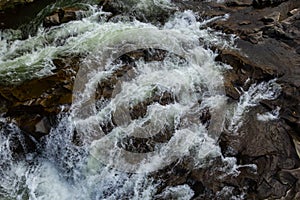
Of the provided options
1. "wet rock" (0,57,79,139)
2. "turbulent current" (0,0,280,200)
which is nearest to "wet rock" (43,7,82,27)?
"turbulent current" (0,0,280,200)

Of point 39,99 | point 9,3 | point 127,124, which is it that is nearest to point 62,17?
point 9,3

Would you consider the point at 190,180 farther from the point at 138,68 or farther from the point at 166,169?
the point at 138,68

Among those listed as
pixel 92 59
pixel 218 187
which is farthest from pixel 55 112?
pixel 218 187

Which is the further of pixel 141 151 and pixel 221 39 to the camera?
pixel 221 39

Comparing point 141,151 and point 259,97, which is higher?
point 259,97

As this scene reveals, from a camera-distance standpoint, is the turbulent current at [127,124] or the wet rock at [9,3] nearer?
the turbulent current at [127,124]

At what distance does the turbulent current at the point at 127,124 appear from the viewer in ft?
14.2

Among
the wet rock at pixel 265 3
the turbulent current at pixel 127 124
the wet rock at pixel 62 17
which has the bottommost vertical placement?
the turbulent current at pixel 127 124

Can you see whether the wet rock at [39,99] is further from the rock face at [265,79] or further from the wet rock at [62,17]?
the rock face at [265,79]

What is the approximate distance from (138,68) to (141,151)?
48.5 inches

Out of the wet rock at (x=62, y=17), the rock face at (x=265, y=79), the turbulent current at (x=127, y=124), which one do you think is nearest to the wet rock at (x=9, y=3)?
the wet rock at (x=62, y=17)

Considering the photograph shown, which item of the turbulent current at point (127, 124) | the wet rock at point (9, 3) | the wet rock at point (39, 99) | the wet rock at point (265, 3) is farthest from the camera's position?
the wet rock at point (9, 3)

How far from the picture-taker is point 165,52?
5.33 m

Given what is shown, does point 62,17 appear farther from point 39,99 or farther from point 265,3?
point 265,3
